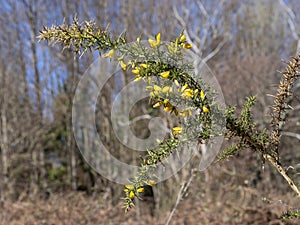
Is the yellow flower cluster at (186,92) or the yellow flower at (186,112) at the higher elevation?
the yellow flower cluster at (186,92)

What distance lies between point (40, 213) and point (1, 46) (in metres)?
7.45

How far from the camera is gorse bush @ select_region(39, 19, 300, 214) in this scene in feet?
3.29

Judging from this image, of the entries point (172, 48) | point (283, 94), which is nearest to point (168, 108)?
point (172, 48)

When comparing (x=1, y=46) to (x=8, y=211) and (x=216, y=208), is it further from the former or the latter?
(x=216, y=208)

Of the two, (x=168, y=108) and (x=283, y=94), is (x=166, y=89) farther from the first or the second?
(x=283, y=94)

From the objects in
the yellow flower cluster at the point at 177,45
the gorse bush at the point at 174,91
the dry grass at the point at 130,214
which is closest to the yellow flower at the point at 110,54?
the gorse bush at the point at 174,91

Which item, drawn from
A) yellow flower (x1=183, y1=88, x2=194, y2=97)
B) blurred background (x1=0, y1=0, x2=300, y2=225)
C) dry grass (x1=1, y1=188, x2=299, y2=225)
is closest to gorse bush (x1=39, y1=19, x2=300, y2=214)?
yellow flower (x1=183, y1=88, x2=194, y2=97)

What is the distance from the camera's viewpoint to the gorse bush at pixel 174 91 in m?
1.00

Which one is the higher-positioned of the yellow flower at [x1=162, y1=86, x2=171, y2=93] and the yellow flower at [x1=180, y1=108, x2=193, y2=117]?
the yellow flower at [x1=162, y1=86, x2=171, y2=93]

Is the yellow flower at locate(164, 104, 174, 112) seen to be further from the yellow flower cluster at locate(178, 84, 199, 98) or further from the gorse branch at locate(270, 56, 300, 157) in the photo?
the gorse branch at locate(270, 56, 300, 157)

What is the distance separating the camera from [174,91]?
39.8 inches

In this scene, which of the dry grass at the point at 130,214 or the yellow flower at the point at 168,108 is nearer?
the yellow flower at the point at 168,108

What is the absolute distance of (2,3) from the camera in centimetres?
1191

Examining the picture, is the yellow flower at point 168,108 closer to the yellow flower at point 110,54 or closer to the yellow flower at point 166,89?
the yellow flower at point 166,89
